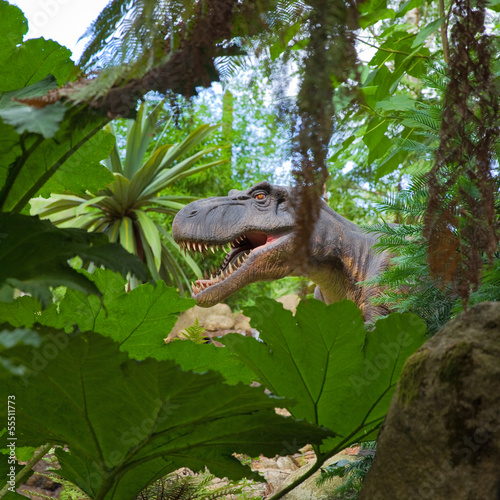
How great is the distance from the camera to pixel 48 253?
2.11ft

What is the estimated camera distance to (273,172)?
0.77 m

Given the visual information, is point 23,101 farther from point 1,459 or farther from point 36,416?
point 1,459

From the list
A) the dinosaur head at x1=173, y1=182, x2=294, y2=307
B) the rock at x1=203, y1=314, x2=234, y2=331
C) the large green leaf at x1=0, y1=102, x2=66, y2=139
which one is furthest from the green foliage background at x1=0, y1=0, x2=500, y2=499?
the rock at x1=203, y1=314, x2=234, y2=331

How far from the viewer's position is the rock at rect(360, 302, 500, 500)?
67 cm

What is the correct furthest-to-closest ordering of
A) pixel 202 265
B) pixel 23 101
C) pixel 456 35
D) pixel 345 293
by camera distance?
pixel 202 265, pixel 345 293, pixel 456 35, pixel 23 101

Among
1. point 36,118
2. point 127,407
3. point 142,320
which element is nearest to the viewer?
point 36,118

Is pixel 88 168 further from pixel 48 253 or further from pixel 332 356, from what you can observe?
pixel 332 356

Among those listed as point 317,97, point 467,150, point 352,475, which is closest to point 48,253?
point 317,97

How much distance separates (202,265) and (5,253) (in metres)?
7.29

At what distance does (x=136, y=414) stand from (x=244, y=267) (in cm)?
160

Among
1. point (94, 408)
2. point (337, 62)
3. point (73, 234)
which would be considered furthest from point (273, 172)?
point (94, 408)

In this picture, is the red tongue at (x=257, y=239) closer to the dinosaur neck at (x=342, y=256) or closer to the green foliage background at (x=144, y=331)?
the dinosaur neck at (x=342, y=256)

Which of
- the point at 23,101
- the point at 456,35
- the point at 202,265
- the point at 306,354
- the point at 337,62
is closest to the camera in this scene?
the point at 23,101

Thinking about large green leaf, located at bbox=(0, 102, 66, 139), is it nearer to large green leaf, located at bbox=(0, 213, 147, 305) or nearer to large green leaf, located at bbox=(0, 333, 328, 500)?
large green leaf, located at bbox=(0, 213, 147, 305)
